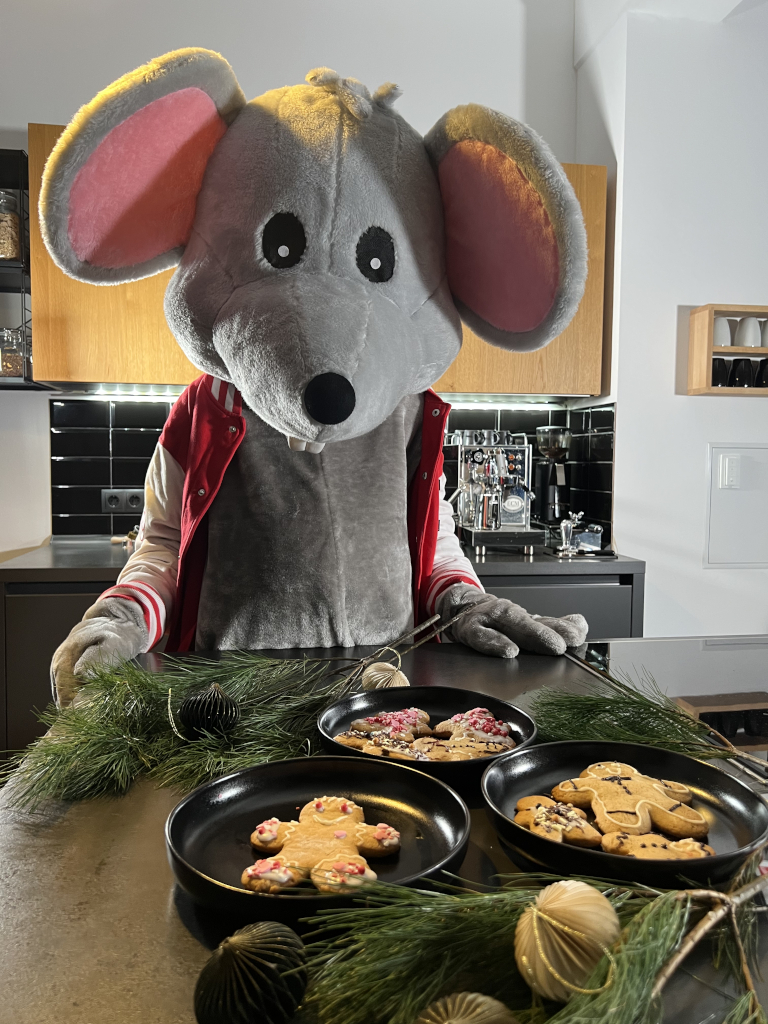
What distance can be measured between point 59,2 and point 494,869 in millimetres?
2870

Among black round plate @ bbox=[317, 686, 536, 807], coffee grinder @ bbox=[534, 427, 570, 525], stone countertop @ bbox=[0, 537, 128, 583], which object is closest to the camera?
black round plate @ bbox=[317, 686, 536, 807]

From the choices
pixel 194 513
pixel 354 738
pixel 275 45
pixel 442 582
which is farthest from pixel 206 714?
pixel 275 45

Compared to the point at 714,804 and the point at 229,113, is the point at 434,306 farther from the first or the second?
the point at 714,804

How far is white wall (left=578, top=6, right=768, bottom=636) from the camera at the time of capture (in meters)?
2.37

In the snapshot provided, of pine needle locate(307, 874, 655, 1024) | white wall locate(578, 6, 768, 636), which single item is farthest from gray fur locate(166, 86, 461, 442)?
white wall locate(578, 6, 768, 636)

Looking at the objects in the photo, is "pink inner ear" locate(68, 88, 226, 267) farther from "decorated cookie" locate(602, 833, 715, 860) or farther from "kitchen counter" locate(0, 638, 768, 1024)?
"decorated cookie" locate(602, 833, 715, 860)

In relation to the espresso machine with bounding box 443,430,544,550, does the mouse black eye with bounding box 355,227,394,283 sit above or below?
above

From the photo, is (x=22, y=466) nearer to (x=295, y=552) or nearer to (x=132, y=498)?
(x=132, y=498)

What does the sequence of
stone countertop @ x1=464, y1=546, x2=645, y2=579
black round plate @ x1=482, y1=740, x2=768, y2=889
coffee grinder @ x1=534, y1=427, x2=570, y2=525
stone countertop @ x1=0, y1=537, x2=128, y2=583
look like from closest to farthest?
black round plate @ x1=482, y1=740, x2=768, y2=889, stone countertop @ x1=0, y1=537, x2=128, y2=583, stone countertop @ x1=464, y1=546, x2=645, y2=579, coffee grinder @ x1=534, y1=427, x2=570, y2=525

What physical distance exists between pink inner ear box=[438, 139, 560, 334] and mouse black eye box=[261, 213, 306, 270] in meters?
0.20

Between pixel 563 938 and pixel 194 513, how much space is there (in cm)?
80

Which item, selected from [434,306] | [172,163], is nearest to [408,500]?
[434,306]

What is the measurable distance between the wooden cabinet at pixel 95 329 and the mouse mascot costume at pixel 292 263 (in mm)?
1396

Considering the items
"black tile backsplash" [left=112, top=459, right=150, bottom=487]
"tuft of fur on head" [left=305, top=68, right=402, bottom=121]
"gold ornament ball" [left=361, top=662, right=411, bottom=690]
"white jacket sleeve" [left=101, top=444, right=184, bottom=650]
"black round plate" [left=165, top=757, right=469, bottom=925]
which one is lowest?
"black round plate" [left=165, top=757, right=469, bottom=925]
